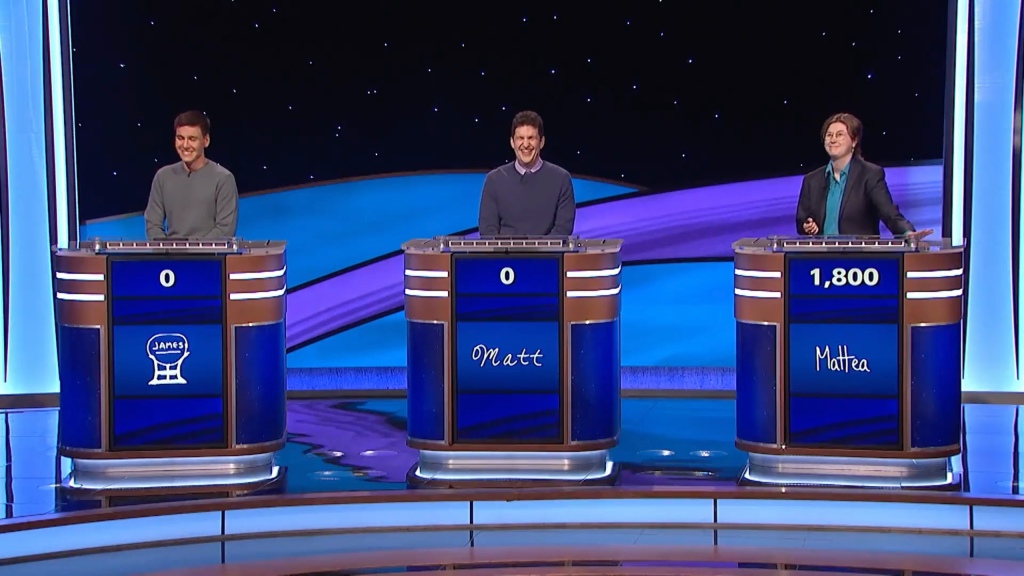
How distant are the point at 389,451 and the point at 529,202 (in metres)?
1.27

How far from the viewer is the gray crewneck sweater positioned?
5.77m

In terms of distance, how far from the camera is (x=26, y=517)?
16.0ft

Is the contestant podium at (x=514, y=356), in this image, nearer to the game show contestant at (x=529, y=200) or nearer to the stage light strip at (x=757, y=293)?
the game show contestant at (x=529, y=200)

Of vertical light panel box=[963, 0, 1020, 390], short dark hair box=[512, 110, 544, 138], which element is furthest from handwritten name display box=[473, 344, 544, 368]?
vertical light panel box=[963, 0, 1020, 390]

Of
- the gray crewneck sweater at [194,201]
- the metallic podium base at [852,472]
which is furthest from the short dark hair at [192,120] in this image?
the metallic podium base at [852,472]

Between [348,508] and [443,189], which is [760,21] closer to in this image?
[443,189]

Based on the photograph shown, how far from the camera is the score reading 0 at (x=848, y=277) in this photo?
5.34 metres

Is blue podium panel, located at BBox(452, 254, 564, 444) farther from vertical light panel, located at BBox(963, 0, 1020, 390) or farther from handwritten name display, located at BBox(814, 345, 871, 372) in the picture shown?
vertical light panel, located at BBox(963, 0, 1020, 390)

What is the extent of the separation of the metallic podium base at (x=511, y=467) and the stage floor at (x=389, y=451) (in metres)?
0.12

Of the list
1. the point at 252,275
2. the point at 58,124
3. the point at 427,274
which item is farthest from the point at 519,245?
the point at 58,124

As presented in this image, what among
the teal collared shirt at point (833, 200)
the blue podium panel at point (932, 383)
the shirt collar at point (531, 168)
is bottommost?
the blue podium panel at point (932, 383)

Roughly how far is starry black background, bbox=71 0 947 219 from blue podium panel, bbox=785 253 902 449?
2.41 meters

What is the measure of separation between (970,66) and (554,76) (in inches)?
85.7

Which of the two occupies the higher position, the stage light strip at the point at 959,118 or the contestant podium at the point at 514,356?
the stage light strip at the point at 959,118
